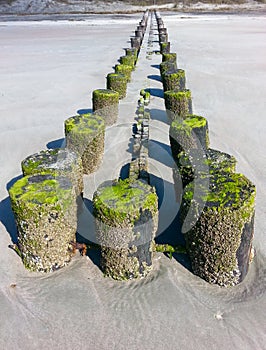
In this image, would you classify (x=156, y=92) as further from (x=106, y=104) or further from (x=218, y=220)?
(x=218, y=220)

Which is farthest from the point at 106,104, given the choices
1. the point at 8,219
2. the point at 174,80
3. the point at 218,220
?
the point at 218,220

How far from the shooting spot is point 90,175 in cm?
758

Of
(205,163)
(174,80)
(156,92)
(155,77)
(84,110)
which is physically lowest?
(84,110)

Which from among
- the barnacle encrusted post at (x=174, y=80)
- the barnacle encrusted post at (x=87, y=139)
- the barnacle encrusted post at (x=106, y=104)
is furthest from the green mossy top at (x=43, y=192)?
the barnacle encrusted post at (x=174, y=80)

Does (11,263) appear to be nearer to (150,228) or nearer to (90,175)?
(150,228)

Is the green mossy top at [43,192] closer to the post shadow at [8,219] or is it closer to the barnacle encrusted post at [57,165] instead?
the barnacle encrusted post at [57,165]

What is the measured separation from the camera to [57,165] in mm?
5688

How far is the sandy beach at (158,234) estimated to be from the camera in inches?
167

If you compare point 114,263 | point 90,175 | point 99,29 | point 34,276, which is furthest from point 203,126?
point 99,29

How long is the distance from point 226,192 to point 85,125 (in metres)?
3.77

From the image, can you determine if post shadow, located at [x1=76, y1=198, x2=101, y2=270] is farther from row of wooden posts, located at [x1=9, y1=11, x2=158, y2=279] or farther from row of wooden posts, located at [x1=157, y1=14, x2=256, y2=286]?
row of wooden posts, located at [x1=157, y1=14, x2=256, y2=286]

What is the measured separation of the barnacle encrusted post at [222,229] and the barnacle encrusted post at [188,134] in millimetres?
2285

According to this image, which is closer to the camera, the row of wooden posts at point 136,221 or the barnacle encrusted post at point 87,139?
the row of wooden posts at point 136,221

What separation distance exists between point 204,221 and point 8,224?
3.38 metres
